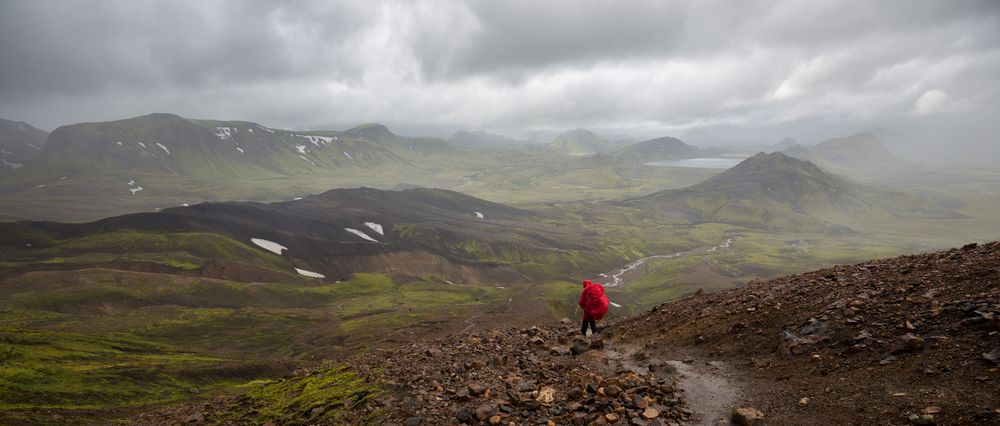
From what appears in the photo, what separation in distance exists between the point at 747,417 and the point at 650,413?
252 centimetres

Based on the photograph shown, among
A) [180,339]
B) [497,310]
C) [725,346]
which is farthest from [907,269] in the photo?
[180,339]

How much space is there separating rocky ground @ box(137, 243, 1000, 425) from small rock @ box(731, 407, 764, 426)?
40 millimetres

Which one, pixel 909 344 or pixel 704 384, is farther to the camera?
pixel 704 384

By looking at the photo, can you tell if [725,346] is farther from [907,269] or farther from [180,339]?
[180,339]

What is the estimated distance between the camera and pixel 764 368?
642 inches

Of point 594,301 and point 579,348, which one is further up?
point 594,301

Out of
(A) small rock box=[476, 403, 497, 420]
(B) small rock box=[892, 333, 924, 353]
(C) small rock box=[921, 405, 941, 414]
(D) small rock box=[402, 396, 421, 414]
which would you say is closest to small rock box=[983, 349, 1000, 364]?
(B) small rock box=[892, 333, 924, 353]

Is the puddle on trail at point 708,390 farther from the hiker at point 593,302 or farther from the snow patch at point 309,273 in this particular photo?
the snow patch at point 309,273

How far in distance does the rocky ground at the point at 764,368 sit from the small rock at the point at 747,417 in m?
0.04

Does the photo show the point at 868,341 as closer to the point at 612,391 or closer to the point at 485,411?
the point at 612,391

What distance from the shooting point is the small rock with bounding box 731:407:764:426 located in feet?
41.4

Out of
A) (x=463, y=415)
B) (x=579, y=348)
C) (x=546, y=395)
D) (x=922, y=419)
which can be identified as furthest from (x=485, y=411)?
(x=922, y=419)

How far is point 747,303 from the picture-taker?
22578 millimetres

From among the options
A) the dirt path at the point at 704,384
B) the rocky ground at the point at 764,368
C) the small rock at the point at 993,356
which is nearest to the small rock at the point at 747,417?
the rocky ground at the point at 764,368
